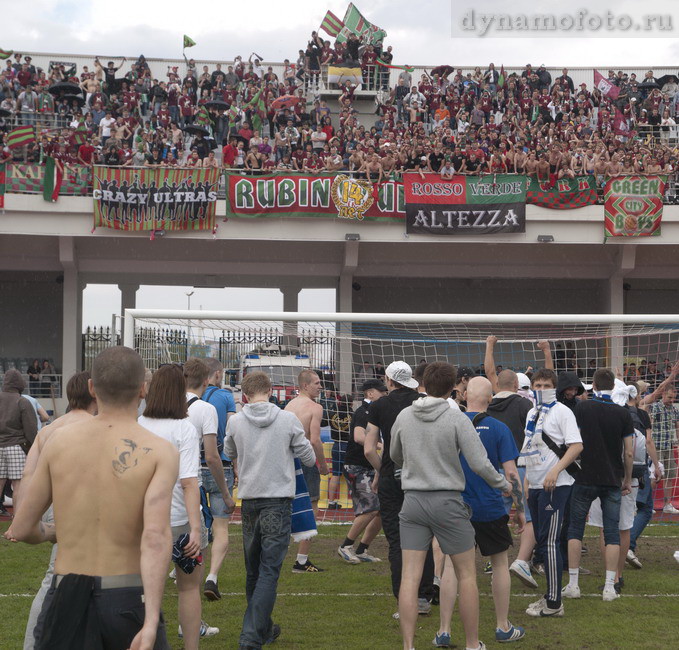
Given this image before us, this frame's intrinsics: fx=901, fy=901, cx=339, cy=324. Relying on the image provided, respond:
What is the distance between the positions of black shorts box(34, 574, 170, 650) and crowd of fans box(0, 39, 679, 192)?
64.2 ft

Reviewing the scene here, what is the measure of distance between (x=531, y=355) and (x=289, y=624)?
58.8ft

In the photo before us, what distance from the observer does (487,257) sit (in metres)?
24.6

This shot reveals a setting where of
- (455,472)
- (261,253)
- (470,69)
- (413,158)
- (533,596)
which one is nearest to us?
(455,472)

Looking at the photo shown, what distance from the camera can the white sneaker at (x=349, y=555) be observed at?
8.62 metres

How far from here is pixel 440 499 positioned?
543 centimetres

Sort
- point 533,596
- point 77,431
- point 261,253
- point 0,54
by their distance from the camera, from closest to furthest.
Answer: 1. point 77,431
2. point 533,596
3. point 261,253
4. point 0,54

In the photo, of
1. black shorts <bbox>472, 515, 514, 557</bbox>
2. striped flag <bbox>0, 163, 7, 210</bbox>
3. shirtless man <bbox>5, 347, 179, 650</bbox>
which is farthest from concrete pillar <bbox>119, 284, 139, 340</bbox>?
shirtless man <bbox>5, 347, 179, 650</bbox>

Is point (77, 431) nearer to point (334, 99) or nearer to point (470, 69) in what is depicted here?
point (334, 99)

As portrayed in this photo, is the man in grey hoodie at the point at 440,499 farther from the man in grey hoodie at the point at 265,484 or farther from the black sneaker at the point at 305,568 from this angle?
the black sneaker at the point at 305,568

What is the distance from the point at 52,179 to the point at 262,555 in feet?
Result: 59.6

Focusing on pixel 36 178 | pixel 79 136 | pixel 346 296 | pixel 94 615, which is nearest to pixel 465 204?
pixel 346 296

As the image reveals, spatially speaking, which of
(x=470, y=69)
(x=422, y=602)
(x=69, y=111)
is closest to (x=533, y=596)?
(x=422, y=602)

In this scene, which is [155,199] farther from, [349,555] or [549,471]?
[549,471]

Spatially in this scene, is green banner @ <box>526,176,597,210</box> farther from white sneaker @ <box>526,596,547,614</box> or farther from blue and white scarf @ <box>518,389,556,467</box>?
white sneaker @ <box>526,596,547,614</box>
